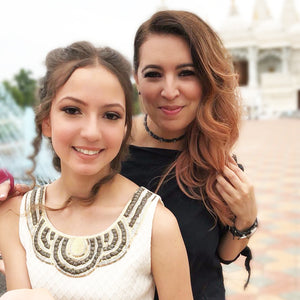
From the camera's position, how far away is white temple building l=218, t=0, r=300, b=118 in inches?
1147

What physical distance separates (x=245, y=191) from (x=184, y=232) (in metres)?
0.25

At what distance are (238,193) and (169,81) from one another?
0.43 meters

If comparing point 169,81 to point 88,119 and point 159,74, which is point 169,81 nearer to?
point 159,74

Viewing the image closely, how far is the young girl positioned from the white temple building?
2604cm

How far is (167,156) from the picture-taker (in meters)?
1.54

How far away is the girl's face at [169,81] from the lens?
1375mm

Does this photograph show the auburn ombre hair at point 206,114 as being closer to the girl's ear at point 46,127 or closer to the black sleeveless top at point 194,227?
the black sleeveless top at point 194,227

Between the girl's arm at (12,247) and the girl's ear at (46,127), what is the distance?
201 millimetres

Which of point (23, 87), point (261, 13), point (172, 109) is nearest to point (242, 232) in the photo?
point (172, 109)

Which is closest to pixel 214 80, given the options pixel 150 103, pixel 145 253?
pixel 150 103

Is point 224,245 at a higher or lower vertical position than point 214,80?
lower

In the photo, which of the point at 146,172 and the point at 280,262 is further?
the point at 280,262

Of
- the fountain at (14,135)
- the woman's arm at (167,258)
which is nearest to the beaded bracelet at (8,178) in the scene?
the woman's arm at (167,258)

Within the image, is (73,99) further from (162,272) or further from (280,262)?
(280,262)
